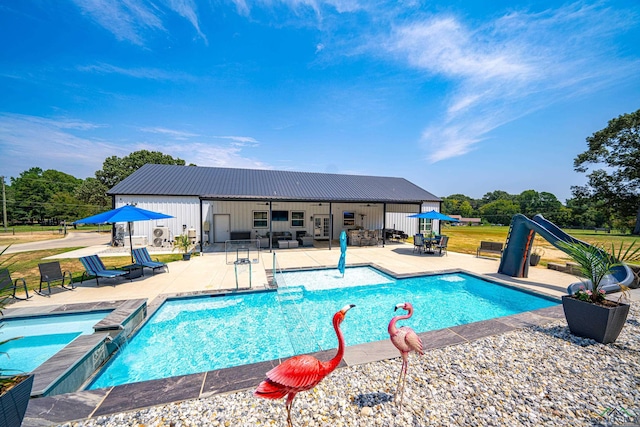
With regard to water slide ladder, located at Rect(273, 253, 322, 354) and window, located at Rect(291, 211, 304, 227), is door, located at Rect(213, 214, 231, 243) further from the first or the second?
water slide ladder, located at Rect(273, 253, 322, 354)

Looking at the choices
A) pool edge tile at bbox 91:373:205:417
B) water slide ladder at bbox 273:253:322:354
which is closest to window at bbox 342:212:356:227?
water slide ladder at bbox 273:253:322:354

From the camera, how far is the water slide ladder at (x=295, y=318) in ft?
13.7

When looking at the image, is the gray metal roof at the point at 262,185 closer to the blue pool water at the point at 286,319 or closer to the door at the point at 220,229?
the door at the point at 220,229

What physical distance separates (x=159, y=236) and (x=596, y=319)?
17952 mm

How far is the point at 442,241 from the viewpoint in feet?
40.8

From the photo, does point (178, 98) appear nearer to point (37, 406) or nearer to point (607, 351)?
point (37, 406)

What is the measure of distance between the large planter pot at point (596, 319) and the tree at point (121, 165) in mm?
44212

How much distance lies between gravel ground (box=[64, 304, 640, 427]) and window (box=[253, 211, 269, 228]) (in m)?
15.0

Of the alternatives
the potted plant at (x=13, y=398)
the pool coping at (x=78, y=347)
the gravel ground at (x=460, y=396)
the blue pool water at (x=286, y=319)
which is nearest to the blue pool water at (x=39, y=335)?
the pool coping at (x=78, y=347)

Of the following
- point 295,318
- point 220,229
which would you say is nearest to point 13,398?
point 295,318

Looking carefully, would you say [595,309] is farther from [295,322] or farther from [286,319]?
[286,319]

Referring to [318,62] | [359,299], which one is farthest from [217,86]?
[359,299]

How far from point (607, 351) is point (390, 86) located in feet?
43.5

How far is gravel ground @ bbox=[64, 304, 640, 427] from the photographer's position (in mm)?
2342
